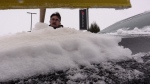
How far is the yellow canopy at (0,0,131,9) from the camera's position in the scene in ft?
3.66

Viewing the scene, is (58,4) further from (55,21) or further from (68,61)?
(55,21)

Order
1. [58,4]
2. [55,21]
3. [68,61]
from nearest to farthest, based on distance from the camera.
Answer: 1. [68,61]
2. [58,4]
3. [55,21]

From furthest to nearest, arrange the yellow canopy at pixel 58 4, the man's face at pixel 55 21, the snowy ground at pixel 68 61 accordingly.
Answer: the man's face at pixel 55 21 → the yellow canopy at pixel 58 4 → the snowy ground at pixel 68 61

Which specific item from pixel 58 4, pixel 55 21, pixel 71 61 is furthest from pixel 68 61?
pixel 55 21

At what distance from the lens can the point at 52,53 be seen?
3.17ft

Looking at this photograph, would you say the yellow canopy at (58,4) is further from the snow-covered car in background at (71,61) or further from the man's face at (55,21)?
the man's face at (55,21)

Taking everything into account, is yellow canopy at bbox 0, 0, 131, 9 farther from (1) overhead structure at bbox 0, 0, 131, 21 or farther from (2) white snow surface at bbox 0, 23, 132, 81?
(2) white snow surface at bbox 0, 23, 132, 81

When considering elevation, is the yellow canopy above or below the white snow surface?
above

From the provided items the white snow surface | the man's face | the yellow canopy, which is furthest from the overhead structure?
the man's face

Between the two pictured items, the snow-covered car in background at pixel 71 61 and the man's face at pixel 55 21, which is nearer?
the snow-covered car in background at pixel 71 61

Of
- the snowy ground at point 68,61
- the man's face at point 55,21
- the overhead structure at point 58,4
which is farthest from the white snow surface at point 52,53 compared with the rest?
the man's face at point 55,21

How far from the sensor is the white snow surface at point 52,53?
0.85m

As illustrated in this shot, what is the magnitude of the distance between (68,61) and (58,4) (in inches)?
14.1

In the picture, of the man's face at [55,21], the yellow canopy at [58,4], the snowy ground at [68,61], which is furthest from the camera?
the man's face at [55,21]
